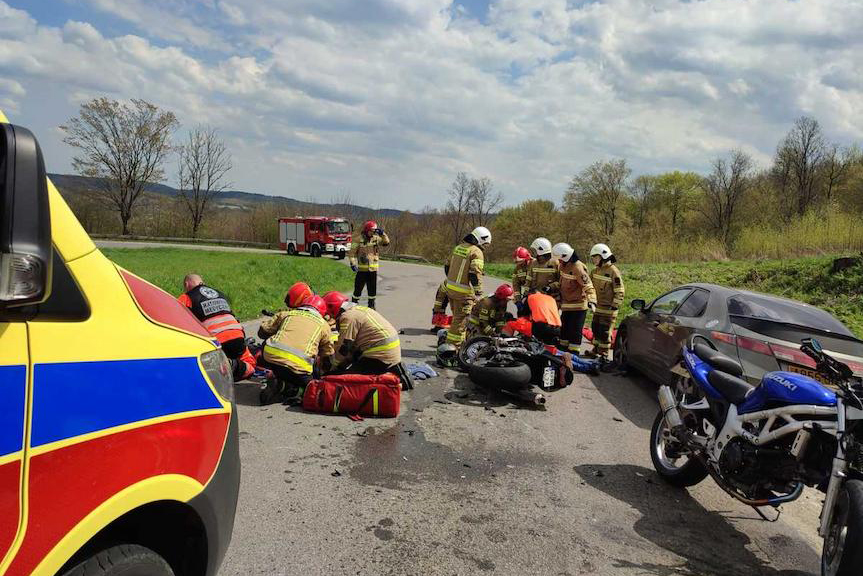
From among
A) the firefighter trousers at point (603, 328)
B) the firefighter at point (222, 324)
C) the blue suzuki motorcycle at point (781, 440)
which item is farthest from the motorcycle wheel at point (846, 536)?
the firefighter trousers at point (603, 328)

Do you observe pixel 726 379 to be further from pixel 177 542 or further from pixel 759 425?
pixel 177 542

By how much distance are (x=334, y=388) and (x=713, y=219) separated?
53.7 m

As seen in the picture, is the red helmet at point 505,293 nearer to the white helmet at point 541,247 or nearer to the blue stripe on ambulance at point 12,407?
the white helmet at point 541,247

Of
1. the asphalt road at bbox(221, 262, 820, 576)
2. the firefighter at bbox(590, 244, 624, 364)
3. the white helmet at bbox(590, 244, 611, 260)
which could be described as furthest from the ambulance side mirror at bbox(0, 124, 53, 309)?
the white helmet at bbox(590, 244, 611, 260)

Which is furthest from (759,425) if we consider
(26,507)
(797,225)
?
(797,225)

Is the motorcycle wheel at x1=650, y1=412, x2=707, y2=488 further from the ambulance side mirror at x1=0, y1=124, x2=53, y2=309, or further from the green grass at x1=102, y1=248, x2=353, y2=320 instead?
the green grass at x1=102, y1=248, x2=353, y2=320

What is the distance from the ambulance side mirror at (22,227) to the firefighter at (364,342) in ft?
15.7

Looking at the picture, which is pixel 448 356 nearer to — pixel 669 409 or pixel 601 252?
pixel 601 252

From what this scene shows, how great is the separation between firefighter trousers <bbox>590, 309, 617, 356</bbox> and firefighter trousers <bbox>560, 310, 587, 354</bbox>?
0.46 metres

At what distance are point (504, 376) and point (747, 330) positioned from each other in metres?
2.57

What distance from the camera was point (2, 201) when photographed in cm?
147

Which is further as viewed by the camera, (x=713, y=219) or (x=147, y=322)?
(x=713, y=219)

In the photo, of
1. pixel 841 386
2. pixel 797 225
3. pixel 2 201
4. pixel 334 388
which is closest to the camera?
pixel 2 201

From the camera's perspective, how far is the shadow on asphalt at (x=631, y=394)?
6559 millimetres
